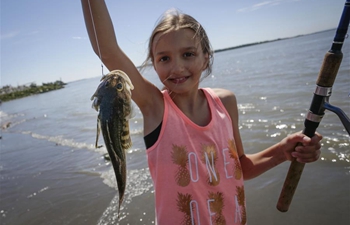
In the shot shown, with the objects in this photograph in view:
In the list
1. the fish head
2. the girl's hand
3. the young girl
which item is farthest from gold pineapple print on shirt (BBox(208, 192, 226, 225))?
the fish head

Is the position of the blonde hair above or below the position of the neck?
above

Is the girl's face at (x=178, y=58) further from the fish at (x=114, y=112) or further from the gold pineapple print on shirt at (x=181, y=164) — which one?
the fish at (x=114, y=112)

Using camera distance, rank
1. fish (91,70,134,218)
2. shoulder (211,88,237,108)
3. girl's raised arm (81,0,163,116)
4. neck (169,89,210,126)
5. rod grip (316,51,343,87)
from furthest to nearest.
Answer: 1. shoulder (211,88,237,108)
2. neck (169,89,210,126)
3. rod grip (316,51,343,87)
4. girl's raised arm (81,0,163,116)
5. fish (91,70,134,218)

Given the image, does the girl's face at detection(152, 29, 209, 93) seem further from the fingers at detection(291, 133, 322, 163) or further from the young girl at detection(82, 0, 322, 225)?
the fingers at detection(291, 133, 322, 163)

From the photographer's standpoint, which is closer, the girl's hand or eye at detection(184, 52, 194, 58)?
the girl's hand

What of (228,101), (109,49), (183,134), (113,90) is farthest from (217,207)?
(109,49)

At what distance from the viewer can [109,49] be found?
77.1 inches

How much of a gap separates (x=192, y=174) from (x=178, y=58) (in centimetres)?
103

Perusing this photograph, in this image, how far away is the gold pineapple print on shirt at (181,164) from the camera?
206cm

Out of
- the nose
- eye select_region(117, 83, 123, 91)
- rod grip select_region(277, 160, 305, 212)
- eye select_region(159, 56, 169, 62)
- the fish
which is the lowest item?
rod grip select_region(277, 160, 305, 212)

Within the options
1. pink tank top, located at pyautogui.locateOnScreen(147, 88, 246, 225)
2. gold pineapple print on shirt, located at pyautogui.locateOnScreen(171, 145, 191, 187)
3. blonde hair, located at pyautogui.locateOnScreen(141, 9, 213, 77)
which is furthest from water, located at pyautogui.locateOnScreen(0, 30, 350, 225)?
gold pineapple print on shirt, located at pyautogui.locateOnScreen(171, 145, 191, 187)

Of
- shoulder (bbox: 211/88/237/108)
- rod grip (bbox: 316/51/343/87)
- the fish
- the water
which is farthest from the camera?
the water

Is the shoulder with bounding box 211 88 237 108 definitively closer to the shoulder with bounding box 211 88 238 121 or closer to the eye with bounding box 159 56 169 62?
the shoulder with bounding box 211 88 238 121

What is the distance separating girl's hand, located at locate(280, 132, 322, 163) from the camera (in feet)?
6.98
